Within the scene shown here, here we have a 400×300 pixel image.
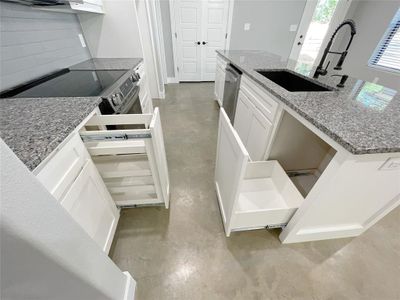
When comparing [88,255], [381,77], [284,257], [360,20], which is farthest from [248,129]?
[360,20]

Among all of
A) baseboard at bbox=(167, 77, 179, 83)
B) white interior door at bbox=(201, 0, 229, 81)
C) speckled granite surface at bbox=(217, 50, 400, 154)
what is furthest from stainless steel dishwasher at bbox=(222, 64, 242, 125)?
baseboard at bbox=(167, 77, 179, 83)

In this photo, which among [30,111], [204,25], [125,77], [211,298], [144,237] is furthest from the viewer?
[204,25]

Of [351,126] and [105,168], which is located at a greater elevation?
[351,126]

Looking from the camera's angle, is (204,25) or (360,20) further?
(204,25)

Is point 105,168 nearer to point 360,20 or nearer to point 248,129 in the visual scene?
point 248,129

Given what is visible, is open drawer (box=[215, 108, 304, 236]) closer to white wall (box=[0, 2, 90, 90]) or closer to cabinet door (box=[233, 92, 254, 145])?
cabinet door (box=[233, 92, 254, 145])

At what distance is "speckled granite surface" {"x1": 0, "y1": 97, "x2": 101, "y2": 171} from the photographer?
0.61 metres

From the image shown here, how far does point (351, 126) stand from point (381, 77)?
12.3ft

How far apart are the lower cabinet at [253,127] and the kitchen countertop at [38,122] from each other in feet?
3.99

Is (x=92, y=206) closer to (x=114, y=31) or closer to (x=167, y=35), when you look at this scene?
(x=114, y=31)

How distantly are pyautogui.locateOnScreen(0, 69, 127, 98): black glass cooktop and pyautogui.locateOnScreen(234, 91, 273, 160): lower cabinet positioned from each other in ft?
4.08

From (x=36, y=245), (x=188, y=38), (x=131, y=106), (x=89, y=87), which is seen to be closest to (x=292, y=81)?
(x=131, y=106)

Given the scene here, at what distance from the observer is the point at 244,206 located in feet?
4.27

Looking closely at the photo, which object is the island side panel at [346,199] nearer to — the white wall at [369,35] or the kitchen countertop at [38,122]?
the kitchen countertop at [38,122]
